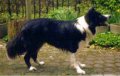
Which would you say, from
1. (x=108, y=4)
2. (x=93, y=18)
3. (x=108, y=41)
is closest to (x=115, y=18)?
(x=108, y=4)

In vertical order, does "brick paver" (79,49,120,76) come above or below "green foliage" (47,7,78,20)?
below

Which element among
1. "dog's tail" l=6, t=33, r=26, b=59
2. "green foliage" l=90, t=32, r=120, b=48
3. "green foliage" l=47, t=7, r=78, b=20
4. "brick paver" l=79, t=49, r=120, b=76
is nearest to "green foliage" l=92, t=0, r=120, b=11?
"green foliage" l=47, t=7, r=78, b=20

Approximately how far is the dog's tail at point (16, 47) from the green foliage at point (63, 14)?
119 inches

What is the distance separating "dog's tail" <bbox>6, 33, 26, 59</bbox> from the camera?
6988 millimetres

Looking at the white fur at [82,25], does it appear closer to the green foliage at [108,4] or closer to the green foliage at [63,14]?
the green foliage at [63,14]

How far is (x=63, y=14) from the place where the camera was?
1002 centimetres

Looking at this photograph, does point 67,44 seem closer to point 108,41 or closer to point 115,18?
point 108,41

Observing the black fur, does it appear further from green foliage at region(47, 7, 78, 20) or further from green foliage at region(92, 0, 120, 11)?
green foliage at region(92, 0, 120, 11)

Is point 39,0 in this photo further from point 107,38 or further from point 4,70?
point 4,70

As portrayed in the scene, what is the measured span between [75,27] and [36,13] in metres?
4.40

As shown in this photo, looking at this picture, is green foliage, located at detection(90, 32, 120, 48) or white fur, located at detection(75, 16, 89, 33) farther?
green foliage, located at detection(90, 32, 120, 48)

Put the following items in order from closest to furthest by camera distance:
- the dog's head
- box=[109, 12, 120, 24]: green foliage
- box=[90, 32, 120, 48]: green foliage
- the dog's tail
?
1. the dog's head
2. the dog's tail
3. box=[90, 32, 120, 48]: green foliage
4. box=[109, 12, 120, 24]: green foliage

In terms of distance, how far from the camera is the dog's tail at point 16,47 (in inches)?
275

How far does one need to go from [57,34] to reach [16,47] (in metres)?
0.83
